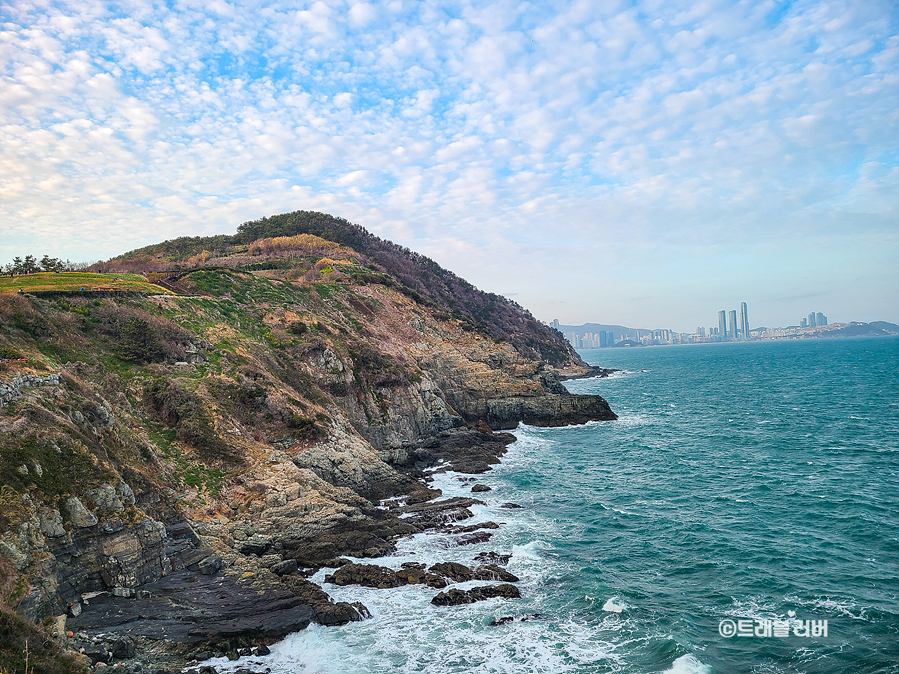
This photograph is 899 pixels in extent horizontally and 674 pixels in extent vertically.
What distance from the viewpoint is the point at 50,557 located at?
16.2 metres

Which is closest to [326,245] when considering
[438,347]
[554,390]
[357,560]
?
[438,347]

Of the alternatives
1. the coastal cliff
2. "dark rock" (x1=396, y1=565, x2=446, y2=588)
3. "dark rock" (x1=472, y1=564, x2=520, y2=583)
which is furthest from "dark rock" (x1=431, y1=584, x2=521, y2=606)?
the coastal cliff

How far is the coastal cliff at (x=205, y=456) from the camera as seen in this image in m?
16.9

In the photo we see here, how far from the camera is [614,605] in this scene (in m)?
20.6

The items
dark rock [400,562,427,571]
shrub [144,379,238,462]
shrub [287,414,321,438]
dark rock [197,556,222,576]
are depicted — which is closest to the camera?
dark rock [197,556,222,576]

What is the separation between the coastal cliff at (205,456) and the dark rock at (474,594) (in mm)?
3229

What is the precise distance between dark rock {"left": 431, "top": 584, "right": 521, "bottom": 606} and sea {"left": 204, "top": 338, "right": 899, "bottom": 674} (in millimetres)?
352

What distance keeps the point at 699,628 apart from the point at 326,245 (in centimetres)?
7848

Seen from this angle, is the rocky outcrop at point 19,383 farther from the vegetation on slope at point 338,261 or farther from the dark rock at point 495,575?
the vegetation on slope at point 338,261

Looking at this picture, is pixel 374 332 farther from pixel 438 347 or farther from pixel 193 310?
pixel 193 310

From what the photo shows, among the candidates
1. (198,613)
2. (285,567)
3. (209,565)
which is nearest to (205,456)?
(209,565)

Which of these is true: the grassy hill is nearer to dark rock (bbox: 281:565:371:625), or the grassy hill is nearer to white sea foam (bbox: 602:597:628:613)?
dark rock (bbox: 281:565:371:625)

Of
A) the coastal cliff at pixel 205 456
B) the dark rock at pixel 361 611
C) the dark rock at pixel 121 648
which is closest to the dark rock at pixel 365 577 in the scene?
the coastal cliff at pixel 205 456

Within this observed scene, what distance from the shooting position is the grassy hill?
3128 centimetres
